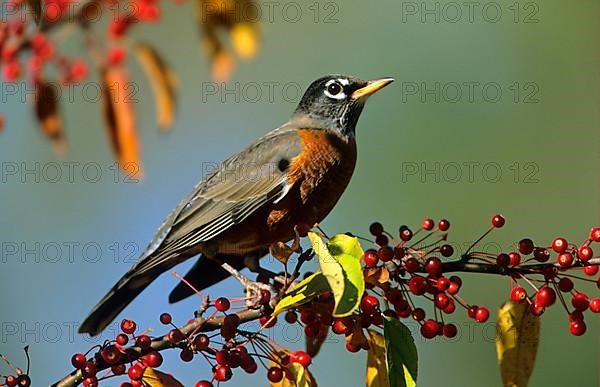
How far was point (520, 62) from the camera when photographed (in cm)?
586

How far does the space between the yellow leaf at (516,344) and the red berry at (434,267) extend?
176 millimetres

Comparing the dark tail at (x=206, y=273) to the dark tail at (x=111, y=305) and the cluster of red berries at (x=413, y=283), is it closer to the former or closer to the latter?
the dark tail at (x=111, y=305)

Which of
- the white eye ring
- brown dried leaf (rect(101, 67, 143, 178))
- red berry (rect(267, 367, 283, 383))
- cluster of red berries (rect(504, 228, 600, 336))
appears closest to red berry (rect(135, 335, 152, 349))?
red berry (rect(267, 367, 283, 383))

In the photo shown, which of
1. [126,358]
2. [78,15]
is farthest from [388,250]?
[78,15]

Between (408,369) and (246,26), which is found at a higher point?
(246,26)

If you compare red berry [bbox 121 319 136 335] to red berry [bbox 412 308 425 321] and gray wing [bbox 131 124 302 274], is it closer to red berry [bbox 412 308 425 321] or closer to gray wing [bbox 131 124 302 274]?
red berry [bbox 412 308 425 321]

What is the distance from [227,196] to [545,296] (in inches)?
63.8

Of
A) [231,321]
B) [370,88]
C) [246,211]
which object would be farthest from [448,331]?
[370,88]

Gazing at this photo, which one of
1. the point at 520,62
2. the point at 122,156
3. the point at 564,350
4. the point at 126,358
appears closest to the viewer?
the point at 126,358

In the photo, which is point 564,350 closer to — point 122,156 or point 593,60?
point 593,60

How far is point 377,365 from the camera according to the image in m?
1.94

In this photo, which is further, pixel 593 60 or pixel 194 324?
pixel 593 60

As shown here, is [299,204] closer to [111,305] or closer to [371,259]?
[111,305]

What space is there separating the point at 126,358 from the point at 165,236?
4.39ft
